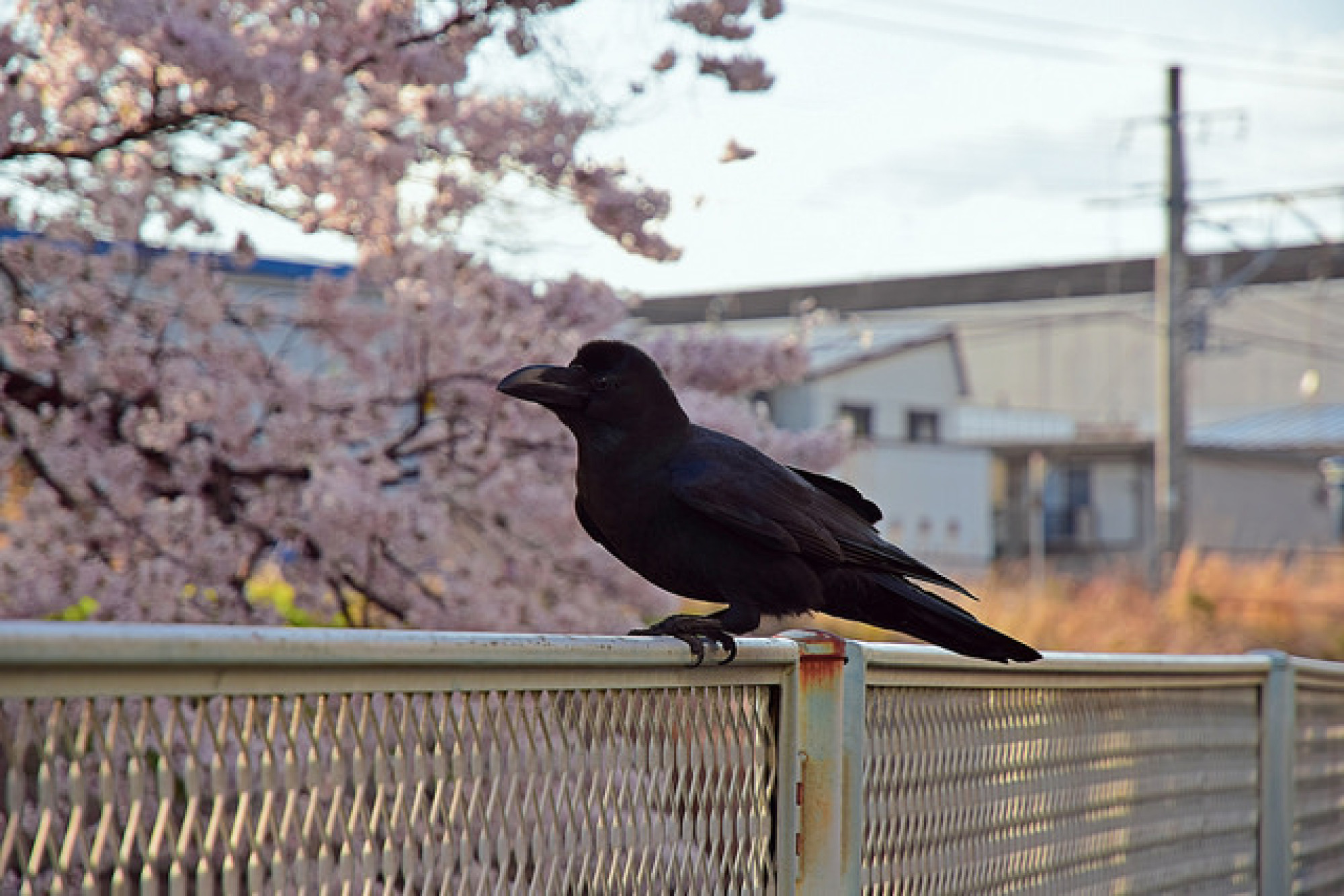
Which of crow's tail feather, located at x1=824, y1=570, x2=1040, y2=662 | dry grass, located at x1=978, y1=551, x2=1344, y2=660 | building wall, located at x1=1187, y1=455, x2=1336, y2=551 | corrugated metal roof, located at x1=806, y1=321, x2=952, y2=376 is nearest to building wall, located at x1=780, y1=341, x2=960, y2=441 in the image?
corrugated metal roof, located at x1=806, y1=321, x2=952, y2=376

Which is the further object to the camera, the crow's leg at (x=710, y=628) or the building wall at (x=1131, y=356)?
the building wall at (x=1131, y=356)

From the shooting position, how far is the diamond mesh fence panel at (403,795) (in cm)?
137

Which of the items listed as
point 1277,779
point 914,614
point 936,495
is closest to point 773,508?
point 914,614

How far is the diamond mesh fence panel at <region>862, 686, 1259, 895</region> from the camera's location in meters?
2.75

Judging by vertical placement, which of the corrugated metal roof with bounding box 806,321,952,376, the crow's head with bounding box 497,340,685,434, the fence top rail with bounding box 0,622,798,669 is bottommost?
the fence top rail with bounding box 0,622,798,669

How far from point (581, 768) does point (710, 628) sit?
578 millimetres

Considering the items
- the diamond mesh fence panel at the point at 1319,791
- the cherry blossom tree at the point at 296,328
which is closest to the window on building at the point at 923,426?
the cherry blossom tree at the point at 296,328

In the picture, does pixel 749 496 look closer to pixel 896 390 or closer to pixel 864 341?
pixel 864 341

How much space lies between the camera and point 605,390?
293 cm

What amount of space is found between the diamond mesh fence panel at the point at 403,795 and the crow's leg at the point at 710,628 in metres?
0.06

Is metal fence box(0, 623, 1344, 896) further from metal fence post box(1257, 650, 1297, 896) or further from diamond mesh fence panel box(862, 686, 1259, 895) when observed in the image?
metal fence post box(1257, 650, 1297, 896)

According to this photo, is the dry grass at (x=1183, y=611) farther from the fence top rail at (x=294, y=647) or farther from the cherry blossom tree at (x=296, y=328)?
the fence top rail at (x=294, y=647)

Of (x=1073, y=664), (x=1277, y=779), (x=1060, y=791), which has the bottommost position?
(x=1277, y=779)

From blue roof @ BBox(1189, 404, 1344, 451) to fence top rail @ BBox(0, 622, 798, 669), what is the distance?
43.7 meters
